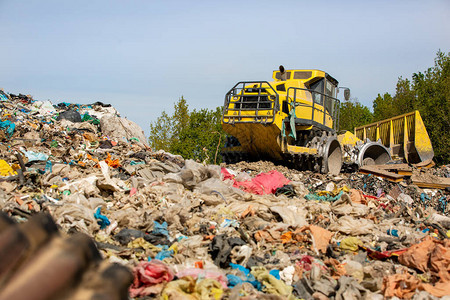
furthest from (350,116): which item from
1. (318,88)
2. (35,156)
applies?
(35,156)

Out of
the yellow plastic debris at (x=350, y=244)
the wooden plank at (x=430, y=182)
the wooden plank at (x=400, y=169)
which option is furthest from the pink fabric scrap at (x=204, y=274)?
the wooden plank at (x=400, y=169)

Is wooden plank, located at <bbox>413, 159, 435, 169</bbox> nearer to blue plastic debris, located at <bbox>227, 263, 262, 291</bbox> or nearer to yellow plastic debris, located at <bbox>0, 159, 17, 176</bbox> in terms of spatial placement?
blue plastic debris, located at <bbox>227, 263, 262, 291</bbox>

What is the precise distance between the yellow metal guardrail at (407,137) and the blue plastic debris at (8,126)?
1130 cm

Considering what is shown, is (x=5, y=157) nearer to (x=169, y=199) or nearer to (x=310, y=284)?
(x=169, y=199)

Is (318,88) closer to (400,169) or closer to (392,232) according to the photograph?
(400,169)

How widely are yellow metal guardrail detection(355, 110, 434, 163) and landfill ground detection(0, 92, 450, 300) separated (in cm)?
345

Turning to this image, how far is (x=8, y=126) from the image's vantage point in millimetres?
11180

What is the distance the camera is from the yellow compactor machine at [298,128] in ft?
34.1

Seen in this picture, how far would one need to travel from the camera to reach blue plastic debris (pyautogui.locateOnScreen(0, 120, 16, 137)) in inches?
434

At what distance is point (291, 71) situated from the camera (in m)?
11.8

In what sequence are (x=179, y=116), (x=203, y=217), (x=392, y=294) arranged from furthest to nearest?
(x=179, y=116), (x=203, y=217), (x=392, y=294)

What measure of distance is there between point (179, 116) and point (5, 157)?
1456 cm

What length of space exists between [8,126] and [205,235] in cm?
807

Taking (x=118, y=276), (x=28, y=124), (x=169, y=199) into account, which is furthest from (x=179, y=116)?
(x=118, y=276)
